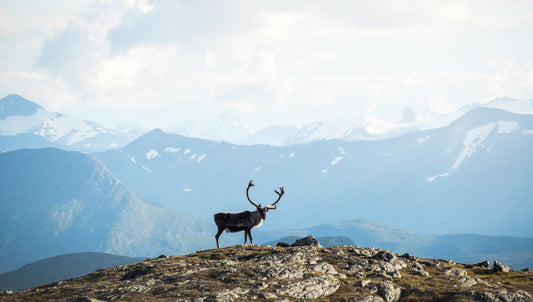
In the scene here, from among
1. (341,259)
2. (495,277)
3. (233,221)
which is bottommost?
(495,277)

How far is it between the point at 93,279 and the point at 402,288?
77.4 ft

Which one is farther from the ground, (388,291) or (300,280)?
(300,280)

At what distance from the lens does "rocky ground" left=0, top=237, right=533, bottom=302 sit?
25.6m

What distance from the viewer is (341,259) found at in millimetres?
33812

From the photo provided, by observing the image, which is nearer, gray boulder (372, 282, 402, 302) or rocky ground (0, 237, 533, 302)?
rocky ground (0, 237, 533, 302)

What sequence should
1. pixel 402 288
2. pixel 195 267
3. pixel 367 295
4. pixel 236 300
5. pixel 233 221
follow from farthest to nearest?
1. pixel 233 221
2. pixel 195 267
3. pixel 402 288
4. pixel 367 295
5. pixel 236 300

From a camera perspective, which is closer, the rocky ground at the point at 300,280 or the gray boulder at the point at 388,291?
the rocky ground at the point at 300,280

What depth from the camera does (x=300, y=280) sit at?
27719mm

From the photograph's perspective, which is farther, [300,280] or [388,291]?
Result: [300,280]

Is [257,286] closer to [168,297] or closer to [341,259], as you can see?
[168,297]

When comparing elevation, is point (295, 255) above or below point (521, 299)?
above

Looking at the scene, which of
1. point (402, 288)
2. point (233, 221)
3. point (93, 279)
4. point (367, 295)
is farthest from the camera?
point (233, 221)

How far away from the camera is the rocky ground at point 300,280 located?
84.0ft

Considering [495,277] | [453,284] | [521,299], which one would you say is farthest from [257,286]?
[495,277]
